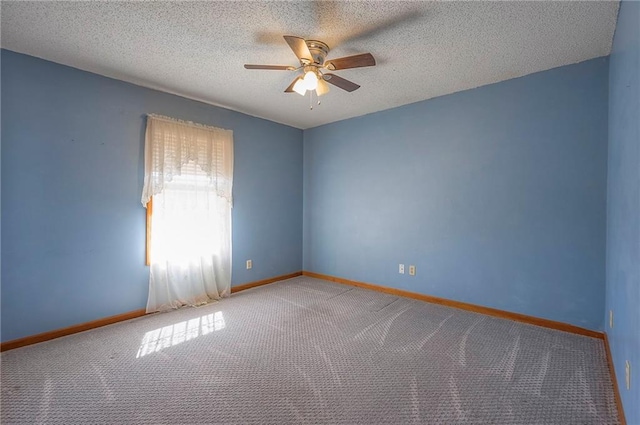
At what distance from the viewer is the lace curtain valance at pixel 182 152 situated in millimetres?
3039

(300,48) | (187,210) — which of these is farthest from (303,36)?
(187,210)

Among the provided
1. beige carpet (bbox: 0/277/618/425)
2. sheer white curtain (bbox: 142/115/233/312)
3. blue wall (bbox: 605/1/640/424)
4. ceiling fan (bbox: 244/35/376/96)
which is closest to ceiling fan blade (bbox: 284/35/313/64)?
ceiling fan (bbox: 244/35/376/96)

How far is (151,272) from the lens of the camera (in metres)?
3.07

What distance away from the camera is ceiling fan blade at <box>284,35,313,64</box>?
1.85m

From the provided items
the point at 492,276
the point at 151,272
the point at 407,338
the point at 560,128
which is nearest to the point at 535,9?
the point at 560,128

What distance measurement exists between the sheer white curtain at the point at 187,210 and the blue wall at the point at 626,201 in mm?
3517

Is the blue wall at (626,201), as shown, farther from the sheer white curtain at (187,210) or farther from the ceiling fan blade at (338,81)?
the sheer white curtain at (187,210)

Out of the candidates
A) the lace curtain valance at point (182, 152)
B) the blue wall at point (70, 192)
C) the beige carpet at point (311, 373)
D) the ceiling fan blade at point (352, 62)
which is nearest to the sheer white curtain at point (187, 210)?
the lace curtain valance at point (182, 152)

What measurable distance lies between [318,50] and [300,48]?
10.9 inches

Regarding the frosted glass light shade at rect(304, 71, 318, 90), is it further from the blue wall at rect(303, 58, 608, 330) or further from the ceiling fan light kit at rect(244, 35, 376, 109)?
the blue wall at rect(303, 58, 608, 330)

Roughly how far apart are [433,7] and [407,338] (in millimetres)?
2493

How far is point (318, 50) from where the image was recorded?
2205mm

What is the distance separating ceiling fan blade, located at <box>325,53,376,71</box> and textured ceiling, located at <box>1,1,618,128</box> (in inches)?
8.8

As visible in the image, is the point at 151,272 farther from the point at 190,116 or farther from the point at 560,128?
the point at 560,128
